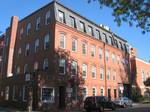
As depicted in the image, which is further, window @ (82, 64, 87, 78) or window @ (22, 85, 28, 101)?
window @ (82, 64, 87, 78)

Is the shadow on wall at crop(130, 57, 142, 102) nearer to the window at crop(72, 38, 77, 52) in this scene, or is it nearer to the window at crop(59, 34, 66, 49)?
the window at crop(72, 38, 77, 52)

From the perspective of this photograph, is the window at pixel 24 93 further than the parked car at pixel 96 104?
Yes

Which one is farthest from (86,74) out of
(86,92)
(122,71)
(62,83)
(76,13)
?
(122,71)

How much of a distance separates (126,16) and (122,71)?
28.6 metres

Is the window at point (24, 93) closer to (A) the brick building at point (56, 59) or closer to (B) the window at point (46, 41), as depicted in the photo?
(A) the brick building at point (56, 59)

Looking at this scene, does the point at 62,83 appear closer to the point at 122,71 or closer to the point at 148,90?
the point at 122,71

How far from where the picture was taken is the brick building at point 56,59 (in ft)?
90.7

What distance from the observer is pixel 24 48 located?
35.2 m

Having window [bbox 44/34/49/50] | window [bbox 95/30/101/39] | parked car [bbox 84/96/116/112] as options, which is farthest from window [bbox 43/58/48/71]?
window [bbox 95/30/101/39]

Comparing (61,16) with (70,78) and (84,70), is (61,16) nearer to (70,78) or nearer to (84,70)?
(70,78)

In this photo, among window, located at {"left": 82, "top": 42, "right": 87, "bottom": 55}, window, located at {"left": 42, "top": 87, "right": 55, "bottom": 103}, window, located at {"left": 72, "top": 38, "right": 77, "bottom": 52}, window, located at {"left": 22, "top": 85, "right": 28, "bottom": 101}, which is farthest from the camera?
window, located at {"left": 82, "top": 42, "right": 87, "bottom": 55}

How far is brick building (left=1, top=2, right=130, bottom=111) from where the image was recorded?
27.7 m

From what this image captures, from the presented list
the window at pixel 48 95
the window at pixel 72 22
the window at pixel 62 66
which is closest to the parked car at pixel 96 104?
the window at pixel 48 95

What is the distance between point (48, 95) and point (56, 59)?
436cm
